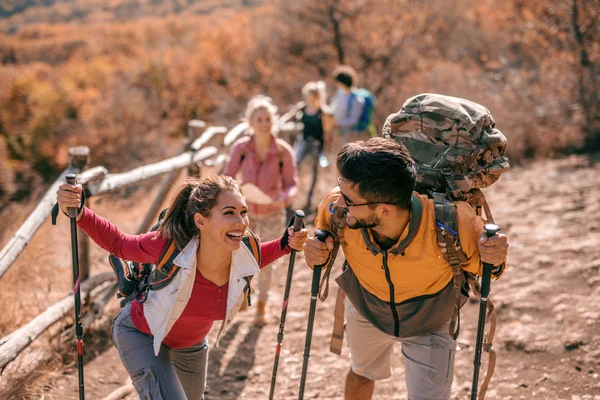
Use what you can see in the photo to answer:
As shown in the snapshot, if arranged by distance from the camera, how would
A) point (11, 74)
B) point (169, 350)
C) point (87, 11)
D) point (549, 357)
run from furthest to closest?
point (87, 11) → point (11, 74) → point (549, 357) → point (169, 350)

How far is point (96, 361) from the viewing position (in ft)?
14.9

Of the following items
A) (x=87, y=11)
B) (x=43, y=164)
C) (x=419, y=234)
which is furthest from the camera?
(x=87, y=11)

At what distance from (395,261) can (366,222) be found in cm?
24

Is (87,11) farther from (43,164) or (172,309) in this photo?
(172,309)

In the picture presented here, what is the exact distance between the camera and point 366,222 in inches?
107

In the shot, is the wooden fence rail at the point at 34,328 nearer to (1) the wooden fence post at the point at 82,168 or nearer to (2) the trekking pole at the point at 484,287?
(1) the wooden fence post at the point at 82,168

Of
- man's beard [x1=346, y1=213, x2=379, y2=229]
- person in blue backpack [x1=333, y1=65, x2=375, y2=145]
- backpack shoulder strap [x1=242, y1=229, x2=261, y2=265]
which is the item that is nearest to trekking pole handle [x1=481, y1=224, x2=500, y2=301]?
man's beard [x1=346, y1=213, x2=379, y2=229]

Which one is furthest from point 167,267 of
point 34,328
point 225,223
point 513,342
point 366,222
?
point 513,342

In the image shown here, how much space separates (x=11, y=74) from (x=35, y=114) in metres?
4.03

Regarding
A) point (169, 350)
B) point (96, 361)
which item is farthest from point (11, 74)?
point (169, 350)

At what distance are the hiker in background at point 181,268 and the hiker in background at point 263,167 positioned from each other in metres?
2.01

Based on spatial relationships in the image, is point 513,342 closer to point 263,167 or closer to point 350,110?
point 263,167

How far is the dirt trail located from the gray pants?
1.15m

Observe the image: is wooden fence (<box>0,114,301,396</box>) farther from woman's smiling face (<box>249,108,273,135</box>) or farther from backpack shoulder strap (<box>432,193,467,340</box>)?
backpack shoulder strap (<box>432,193,467,340</box>)
